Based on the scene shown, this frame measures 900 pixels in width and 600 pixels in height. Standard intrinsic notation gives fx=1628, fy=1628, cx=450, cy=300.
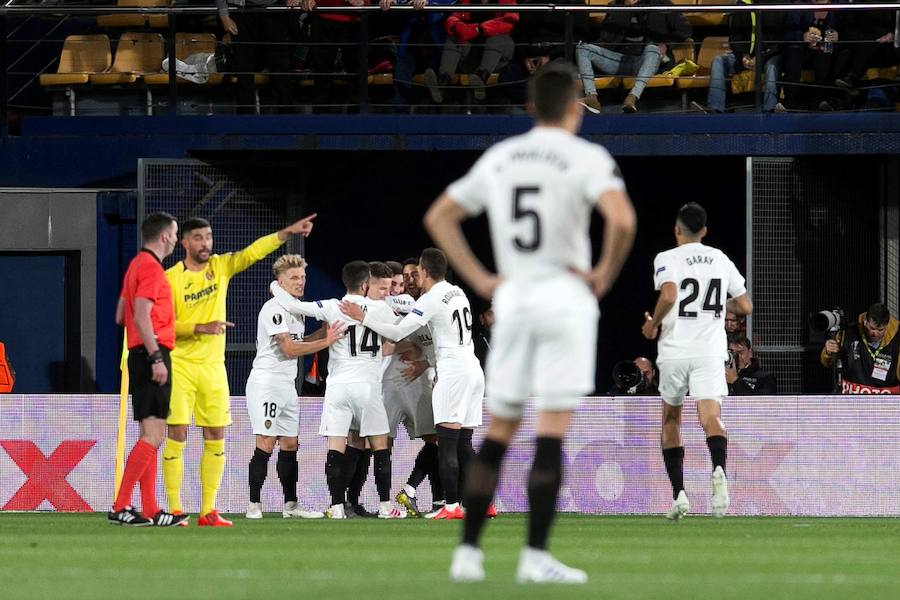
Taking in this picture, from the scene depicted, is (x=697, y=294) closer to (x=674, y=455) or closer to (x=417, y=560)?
(x=674, y=455)

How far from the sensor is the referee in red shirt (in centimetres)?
→ 990

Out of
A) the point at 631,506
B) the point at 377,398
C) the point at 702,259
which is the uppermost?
the point at 702,259

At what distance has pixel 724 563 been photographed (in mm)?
7484

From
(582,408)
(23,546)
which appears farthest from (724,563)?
(582,408)

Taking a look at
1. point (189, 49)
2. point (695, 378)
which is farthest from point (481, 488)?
point (189, 49)

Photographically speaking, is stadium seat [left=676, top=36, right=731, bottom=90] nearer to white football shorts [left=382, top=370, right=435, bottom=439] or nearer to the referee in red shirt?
white football shorts [left=382, top=370, right=435, bottom=439]

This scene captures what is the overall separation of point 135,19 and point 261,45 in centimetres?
193

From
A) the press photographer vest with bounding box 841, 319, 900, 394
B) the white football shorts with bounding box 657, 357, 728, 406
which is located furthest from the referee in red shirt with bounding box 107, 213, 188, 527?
the press photographer vest with bounding box 841, 319, 900, 394

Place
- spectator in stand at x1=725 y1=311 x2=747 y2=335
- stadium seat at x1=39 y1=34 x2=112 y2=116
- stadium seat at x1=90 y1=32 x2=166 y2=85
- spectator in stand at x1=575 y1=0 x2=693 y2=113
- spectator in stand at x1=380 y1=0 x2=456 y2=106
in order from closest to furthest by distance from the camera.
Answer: spectator in stand at x1=725 y1=311 x2=747 y2=335 < spectator in stand at x1=575 y1=0 x2=693 y2=113 < spectator in stand at x1=380 y1=0 x2=456 y2=106 < stadium seat at x1=39 y1=34 x2=112 y2=116 < stadium seat at x1=90 y1=32 x2=166 y2=85

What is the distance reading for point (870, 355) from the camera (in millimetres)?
14805

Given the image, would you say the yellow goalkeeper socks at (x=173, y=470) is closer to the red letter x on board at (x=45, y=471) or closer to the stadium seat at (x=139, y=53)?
the red letter x on board at (x=45, y=471)

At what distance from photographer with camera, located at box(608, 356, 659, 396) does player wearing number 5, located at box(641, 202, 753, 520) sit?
3.83 meters

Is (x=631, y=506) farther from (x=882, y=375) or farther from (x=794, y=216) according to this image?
(x=794, y=216)

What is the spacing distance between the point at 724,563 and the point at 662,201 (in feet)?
38.9
